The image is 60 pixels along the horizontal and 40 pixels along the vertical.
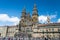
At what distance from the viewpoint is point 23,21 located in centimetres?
8231

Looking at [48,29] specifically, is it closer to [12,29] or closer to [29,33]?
[29,33]

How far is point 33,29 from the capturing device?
2569 inches

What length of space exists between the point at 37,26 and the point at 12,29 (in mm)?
18633

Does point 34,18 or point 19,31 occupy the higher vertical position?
point 34,18

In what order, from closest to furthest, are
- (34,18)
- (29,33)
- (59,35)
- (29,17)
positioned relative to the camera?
(59,35)
(29,33)
(34,18)
(29,17)

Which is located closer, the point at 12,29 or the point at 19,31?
the point at 19,31

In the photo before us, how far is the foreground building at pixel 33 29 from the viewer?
61.3 metres

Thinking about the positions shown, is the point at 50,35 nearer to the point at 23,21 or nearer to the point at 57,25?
the point at 57,25

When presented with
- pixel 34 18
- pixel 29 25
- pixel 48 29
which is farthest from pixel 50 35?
pixel 34 18

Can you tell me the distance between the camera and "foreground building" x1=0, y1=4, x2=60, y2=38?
2412 inches

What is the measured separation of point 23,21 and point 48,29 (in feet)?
81.2

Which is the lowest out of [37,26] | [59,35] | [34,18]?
[59,35]

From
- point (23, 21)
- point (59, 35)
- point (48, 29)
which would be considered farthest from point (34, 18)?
point (59, 35)

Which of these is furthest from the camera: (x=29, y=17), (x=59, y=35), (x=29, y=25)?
(x=29, y=17)
